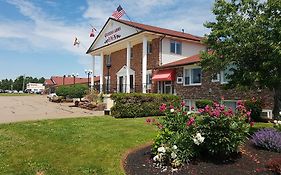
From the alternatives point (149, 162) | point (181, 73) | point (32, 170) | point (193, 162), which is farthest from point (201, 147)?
point (181, 73)

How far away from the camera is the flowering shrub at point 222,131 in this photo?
716 centimetres

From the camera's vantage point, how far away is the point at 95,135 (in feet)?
36.6

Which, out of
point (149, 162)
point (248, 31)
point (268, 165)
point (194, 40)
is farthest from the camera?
point (194, 40)

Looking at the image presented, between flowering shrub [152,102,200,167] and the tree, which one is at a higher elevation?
the tree

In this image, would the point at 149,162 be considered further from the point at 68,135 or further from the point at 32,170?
the point at 68,135

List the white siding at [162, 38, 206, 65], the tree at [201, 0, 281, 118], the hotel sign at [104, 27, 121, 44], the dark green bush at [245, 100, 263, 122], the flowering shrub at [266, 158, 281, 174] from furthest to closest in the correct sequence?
the hotel sign at [104, 27, 121, 44]
the white siding at [162, 38, 206, 65]
the dark green bush at [245, 100, 263, 122]
the tree at [201, 0, 281, 118]
the flowering shrub at [266, 158, 281, 174]

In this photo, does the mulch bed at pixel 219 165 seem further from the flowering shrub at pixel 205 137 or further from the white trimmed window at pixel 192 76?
the white trimmed window at pixel 192 76

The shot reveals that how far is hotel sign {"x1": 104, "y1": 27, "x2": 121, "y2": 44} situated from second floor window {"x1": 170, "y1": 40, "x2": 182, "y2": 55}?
22.7 ft

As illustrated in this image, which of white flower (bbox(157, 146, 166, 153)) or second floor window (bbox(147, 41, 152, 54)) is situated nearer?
white flower (bbox(157, 146, 166, 153))

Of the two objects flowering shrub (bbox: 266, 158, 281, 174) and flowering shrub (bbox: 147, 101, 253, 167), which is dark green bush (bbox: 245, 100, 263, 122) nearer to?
flowering shrub (bbox: 147, 101, 253, 167)

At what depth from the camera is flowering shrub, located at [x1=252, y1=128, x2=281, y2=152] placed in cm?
777

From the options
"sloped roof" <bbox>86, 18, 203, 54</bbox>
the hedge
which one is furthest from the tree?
"sloped roof" <bbox>86, 18, 203, 54</bbox>

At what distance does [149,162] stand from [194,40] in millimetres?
26093

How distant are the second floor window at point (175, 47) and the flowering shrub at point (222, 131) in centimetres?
2370
